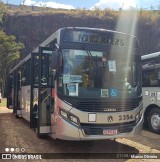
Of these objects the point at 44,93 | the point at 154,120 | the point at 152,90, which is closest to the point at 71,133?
the point at 44,93

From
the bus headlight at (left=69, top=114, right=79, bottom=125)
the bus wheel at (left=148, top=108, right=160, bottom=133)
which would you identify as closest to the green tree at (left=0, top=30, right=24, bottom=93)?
the bus wheel at (left=148, top=108, right=160, bottom=133)

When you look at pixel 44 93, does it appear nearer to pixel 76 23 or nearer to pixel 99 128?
pixel 99 128

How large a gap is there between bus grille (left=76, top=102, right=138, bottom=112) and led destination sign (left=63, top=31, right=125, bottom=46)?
5.62 feet

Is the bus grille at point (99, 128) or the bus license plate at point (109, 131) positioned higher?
the bus grille at point (99, 128)

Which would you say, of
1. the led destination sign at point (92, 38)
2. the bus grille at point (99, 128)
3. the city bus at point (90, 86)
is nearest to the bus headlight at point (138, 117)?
the city bus at point (90, 86)

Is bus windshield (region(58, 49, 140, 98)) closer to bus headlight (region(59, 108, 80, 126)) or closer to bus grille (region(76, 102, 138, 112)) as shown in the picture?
bus grille (region(76, 102, 138, 112))

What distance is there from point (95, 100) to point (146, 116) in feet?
16.1

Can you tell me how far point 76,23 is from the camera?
48.5m

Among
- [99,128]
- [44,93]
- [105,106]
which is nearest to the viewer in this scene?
[99,128]

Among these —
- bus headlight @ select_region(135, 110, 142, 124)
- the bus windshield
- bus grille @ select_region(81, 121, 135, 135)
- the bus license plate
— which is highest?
the bus windshield

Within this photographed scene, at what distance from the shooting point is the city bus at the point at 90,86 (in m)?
8.02

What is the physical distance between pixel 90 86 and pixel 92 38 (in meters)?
1.40

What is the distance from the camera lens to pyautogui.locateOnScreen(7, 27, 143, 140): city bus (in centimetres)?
802

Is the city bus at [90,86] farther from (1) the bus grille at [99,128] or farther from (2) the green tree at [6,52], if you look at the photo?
(2) the green tree at [6,52]
